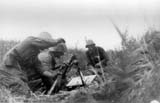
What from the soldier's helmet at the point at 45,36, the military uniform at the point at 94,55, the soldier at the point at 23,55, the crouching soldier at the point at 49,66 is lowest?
the military uniform at the point at 94,55

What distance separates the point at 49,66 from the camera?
8.05 m

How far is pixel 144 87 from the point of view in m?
4.63

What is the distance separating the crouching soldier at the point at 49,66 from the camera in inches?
290

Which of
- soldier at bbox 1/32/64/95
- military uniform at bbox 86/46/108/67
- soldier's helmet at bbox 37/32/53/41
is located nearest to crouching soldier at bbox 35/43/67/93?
soldier at bbox 1/32/64/95

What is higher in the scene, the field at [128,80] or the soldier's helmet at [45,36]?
the soldier's helmet at [45,36]

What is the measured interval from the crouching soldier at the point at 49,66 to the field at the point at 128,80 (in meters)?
1.67

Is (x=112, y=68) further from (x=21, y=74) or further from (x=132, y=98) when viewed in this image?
(x=21, y=74)

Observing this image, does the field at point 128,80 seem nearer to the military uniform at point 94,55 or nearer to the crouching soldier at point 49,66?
the crouching soldier at point 49,66

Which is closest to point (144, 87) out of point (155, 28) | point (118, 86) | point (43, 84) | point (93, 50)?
point (118, 86)

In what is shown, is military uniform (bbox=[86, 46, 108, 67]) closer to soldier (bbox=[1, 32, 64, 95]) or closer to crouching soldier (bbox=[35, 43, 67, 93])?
crouching soldier (bbox=[35, 43, 67, 93])

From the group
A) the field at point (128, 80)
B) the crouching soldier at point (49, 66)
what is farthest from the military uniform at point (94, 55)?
the field at point (128, 80)

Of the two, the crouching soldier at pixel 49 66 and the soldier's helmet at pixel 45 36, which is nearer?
the soldier's helmet at pixel 45 36

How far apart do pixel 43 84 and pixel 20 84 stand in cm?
112

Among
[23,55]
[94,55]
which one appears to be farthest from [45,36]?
[94,55]
